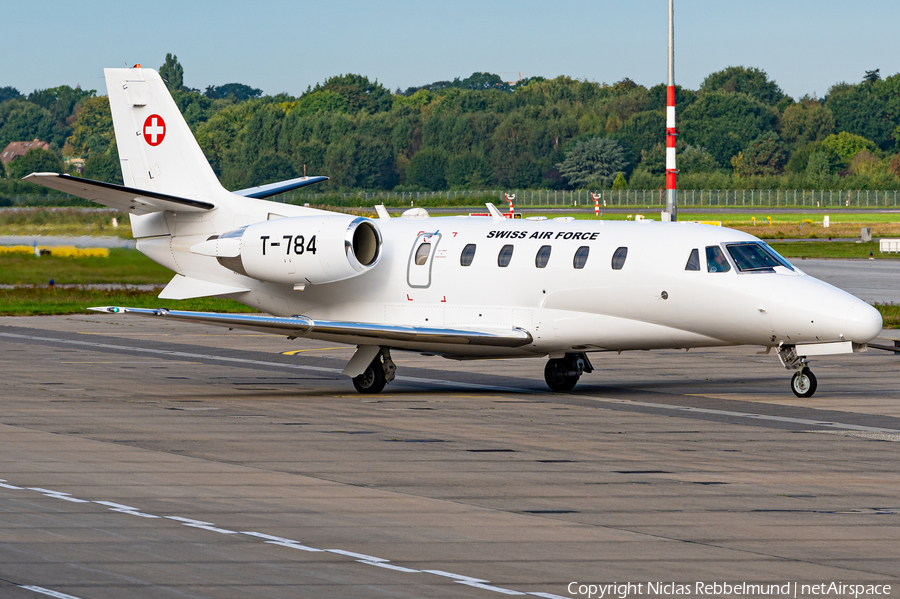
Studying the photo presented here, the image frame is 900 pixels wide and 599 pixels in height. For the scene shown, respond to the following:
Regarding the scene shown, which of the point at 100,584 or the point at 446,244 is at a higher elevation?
the point at 446,244

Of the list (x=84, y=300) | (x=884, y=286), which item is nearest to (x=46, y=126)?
(x=84, y=300)

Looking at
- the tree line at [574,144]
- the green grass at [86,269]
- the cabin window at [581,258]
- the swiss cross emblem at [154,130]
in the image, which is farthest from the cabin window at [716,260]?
the tree line at [574,144]

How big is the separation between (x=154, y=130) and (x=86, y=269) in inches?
677

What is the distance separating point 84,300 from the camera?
1983 inches

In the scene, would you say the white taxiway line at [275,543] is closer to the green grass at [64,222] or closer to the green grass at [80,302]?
the green grass at [64,222]

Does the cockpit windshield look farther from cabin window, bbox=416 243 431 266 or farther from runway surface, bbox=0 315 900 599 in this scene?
cabin window, bbox=416 243 431 266

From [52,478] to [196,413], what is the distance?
6316mm

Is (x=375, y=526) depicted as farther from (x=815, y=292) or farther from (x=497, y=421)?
(x=815, y=292)

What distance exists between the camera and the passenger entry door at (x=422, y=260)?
975 inches

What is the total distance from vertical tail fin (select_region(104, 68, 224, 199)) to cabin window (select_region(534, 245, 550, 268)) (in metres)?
7.92

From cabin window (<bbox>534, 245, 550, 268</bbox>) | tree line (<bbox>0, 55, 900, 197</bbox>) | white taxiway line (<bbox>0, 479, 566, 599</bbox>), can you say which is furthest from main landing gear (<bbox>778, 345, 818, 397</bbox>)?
tree line (<bbox>0, 55, 900, 197</bbox>)

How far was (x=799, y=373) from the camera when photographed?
2300 cm

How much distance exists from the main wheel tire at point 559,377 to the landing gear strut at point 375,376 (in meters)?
3.20

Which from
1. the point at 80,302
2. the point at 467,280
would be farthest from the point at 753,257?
the point at 80,302
